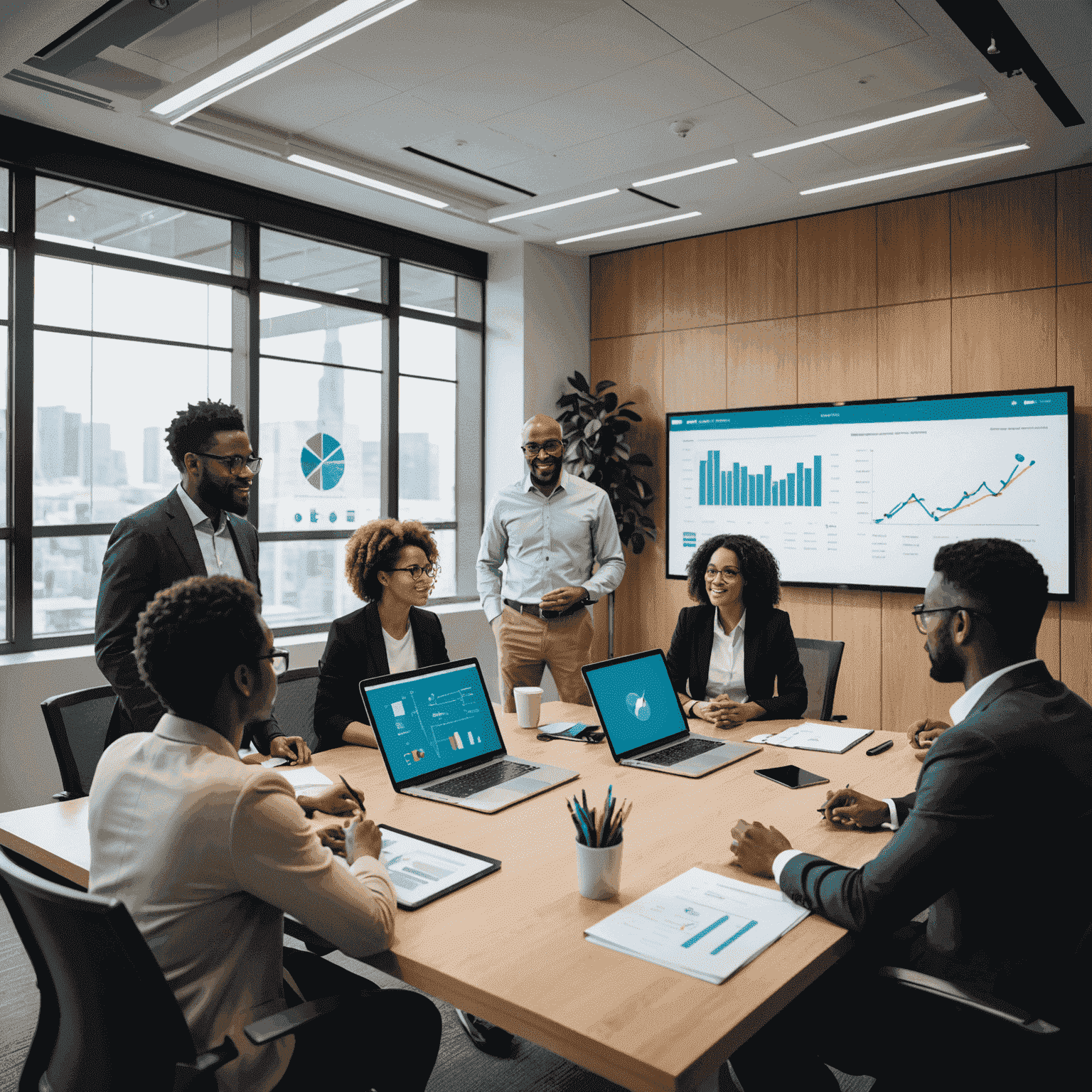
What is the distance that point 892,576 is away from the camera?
5242 millimetres

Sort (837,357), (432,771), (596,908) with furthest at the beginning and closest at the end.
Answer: (837,357), (432,771), (596,908)

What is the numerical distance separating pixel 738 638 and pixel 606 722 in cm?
96

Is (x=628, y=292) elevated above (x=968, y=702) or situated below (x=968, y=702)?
above

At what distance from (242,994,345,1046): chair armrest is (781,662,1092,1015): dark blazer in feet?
2.68

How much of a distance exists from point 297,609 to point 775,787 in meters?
3.73

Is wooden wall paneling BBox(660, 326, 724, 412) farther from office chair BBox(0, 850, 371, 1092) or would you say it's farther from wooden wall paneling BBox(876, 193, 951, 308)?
office chair BBox(0, 850, 371, 1092)

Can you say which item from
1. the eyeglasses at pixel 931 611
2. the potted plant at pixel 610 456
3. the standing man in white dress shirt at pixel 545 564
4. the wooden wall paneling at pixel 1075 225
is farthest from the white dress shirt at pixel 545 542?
the eyeglasses at pixel 931 611

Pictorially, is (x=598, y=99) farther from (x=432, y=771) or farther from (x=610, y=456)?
(x=432, y=771)

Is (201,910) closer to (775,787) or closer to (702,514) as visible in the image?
(775,787)

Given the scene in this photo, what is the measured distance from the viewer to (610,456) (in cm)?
595

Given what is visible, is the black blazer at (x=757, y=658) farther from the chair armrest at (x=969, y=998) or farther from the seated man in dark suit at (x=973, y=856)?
the chair armrest at (x=969, y=998)

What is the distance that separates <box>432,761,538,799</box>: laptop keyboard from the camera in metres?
2.20

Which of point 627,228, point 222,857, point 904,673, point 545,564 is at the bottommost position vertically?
point 904,673

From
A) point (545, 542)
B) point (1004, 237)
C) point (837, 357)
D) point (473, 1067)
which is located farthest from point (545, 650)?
point (1004, 237)
